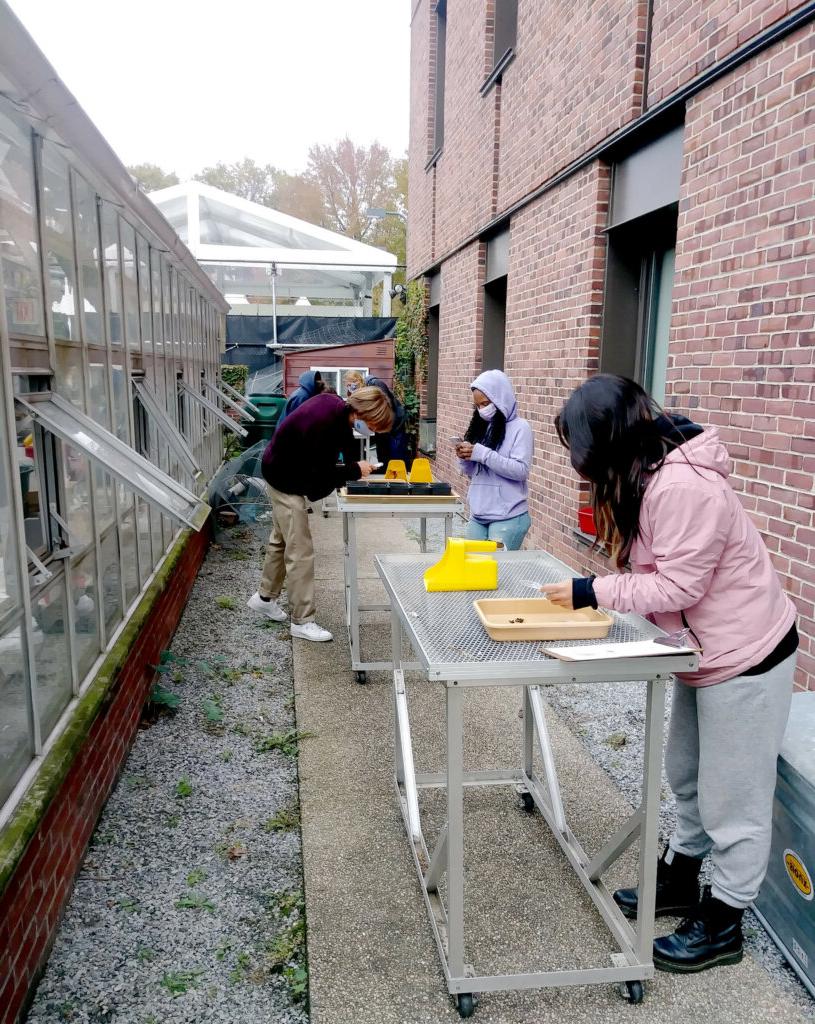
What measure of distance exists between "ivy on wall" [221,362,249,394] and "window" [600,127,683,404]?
946 centimetres

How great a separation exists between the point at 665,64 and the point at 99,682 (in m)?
4.71

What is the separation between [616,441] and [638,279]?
4.14 meters

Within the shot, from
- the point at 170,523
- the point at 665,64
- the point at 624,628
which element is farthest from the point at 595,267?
the point at 624,628

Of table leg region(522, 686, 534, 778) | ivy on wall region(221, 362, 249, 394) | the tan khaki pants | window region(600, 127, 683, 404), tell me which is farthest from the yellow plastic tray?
ivy on wall region(221, 362, 249, 394)

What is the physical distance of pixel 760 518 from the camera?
3.95 m

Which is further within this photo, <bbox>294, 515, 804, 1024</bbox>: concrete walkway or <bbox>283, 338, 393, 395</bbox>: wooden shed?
<bbox>283, 338, 393, 395</bbox>: wooden shed

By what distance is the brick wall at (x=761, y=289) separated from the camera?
3.60 m

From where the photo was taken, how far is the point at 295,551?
17.5 ft

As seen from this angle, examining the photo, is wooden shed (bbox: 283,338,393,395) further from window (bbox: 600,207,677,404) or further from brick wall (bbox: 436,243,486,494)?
window (bbox: 600,207,677,404)

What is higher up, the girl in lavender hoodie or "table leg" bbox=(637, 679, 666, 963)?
the girl in lavender hoodie

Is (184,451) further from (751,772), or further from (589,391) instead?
(751,772)

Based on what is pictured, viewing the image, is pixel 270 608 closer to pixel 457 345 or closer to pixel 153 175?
pixel 457 345

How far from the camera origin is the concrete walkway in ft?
7.90

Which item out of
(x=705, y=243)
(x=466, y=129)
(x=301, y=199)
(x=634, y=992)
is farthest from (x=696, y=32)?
(x=301, y=199)
